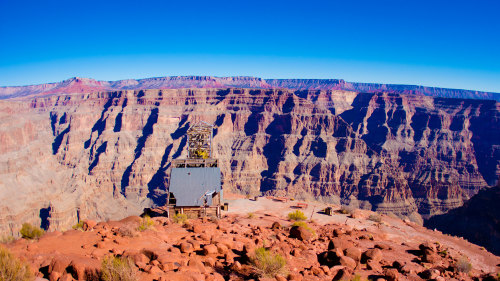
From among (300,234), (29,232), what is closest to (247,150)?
(300,234)

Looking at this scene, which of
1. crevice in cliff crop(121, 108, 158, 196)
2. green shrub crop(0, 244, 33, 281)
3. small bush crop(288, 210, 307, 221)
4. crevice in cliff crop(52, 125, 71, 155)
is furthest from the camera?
crevice in cliff crop(52, 125, 71, 155)

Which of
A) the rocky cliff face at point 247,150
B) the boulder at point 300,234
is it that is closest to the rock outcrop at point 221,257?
the boulder at point 300,234

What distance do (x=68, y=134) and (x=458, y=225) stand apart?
5075 inches

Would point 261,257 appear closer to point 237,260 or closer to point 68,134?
point 237,260

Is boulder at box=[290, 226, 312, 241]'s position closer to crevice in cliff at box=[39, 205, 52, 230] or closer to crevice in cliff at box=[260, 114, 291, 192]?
crevice in cliff at box=[39, 205, 52, 230]

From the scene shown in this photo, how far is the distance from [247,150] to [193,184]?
8398cm

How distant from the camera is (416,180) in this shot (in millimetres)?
93750

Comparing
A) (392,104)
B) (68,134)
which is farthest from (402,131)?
(68,134)

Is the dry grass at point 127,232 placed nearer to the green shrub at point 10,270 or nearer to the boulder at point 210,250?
the boulder at point 210,250

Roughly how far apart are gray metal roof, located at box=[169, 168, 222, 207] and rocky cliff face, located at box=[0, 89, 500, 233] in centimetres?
5460

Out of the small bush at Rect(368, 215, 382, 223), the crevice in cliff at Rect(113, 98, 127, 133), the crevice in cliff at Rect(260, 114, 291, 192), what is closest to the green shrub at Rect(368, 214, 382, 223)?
the small bush at Rect(368, 215, 382, 223)

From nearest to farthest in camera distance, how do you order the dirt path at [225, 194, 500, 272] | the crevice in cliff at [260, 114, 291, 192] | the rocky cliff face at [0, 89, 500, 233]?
1. the dirt path at [225, 194, 500, 272]
2. the rocky cliff face at [0, 89, 500, 233]
3. the crevice in cliff at [260, 114, 291, 192]

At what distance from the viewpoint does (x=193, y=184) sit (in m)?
21.8

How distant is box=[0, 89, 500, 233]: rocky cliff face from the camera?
81.8m
